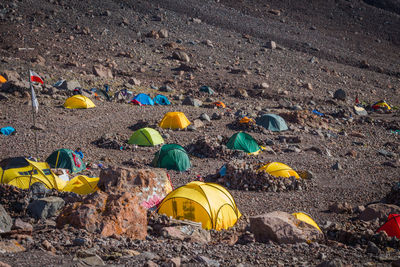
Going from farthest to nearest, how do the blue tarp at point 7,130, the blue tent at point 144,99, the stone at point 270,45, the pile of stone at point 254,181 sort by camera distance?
1. the stone at point 270,45
2. the blue tent at point 144,99
3. the blue tarp at point 7,130
4. the pile of stone at point 254,181

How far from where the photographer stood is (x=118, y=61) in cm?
2877

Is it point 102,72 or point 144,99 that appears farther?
point 102,72

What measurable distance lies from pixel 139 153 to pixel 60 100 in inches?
267

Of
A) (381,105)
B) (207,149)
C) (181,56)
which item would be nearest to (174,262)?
(207,149)

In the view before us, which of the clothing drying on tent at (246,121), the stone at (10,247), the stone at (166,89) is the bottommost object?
the stone at (166,89)

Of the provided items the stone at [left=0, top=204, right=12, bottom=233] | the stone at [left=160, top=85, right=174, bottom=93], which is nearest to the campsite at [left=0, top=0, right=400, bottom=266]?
the stone at [left=0, top=204, right=12, bottom=233]

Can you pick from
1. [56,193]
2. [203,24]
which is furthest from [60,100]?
[203,24]

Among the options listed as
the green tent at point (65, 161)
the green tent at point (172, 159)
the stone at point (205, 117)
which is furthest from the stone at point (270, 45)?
the green tent at point (65, 161)

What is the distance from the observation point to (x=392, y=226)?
973 cm

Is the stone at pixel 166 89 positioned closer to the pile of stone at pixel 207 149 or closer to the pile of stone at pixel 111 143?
the pile of stone at pixel 111 143

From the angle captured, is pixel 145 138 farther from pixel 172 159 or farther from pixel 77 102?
pixel 77 102

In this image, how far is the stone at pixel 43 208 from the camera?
8.82m

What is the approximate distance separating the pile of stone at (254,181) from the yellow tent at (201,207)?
2.50 metres

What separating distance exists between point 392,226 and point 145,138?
29.2 feet
